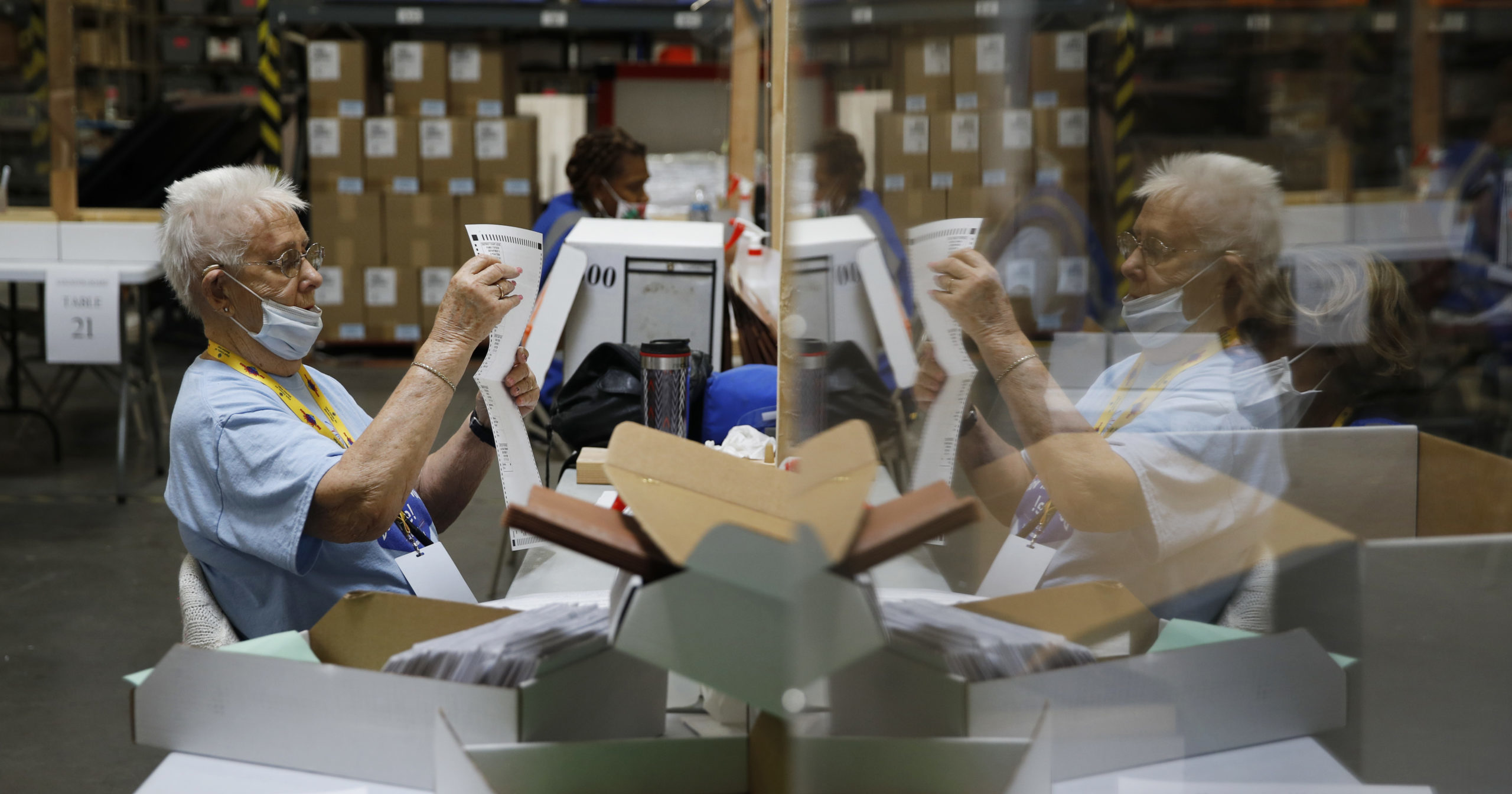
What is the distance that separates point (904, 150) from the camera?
684 mm

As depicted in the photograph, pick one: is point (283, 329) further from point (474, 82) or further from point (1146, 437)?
point (474, 82)

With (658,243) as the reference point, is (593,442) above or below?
below

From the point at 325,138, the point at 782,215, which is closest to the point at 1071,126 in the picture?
the point at 782,215

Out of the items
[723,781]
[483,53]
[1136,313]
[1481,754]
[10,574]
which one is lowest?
[10,574]

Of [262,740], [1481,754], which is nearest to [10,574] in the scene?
[262,740]

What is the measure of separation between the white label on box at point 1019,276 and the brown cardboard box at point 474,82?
599 cm

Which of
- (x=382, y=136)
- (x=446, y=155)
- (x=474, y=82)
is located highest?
(x=474, y=82)

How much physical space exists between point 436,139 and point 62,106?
1.78 meters

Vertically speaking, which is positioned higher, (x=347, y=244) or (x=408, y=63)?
(x=408, y=63)

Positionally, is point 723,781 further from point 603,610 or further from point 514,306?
point 514,306

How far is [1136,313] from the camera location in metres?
0.69

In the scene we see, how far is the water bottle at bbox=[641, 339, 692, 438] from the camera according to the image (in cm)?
205

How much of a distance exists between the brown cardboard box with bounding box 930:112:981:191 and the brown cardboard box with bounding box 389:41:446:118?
6.04 meters

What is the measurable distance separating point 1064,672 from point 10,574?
405 cm
